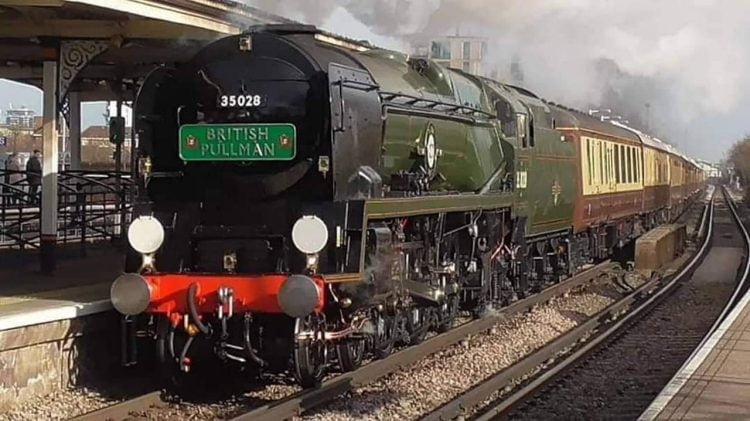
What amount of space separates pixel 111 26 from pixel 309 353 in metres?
5.56

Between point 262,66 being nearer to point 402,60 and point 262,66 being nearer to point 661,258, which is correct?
point 402,60

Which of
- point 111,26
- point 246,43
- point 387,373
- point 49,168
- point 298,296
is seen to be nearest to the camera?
point 298,296

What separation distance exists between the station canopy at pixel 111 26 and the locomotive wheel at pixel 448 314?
3.96 m

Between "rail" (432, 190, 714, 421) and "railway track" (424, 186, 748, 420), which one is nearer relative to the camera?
"rail" (432, 190, 714, 421)

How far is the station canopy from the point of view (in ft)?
35.7

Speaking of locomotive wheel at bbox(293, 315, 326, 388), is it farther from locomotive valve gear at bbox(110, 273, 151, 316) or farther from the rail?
locomotive valve gear at bbox(110, 273, 151, 316)

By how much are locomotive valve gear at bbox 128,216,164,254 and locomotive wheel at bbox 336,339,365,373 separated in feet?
6.29

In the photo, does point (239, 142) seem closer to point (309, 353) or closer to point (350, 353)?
point (309, 353)

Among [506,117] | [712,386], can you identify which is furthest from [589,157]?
[712,386]

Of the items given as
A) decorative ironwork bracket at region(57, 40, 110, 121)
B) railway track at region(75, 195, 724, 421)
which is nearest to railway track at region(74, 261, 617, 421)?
railway track at region(75, 195, 724, 421)

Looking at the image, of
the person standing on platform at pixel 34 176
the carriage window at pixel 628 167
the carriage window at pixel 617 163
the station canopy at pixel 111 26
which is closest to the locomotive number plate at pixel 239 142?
the station canopy at pixel 111 26

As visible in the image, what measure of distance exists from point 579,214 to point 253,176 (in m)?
11.3

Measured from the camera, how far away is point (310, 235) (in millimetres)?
8414

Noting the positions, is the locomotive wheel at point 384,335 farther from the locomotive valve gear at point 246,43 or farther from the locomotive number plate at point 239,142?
the locomotive valve gear at point 246,43
